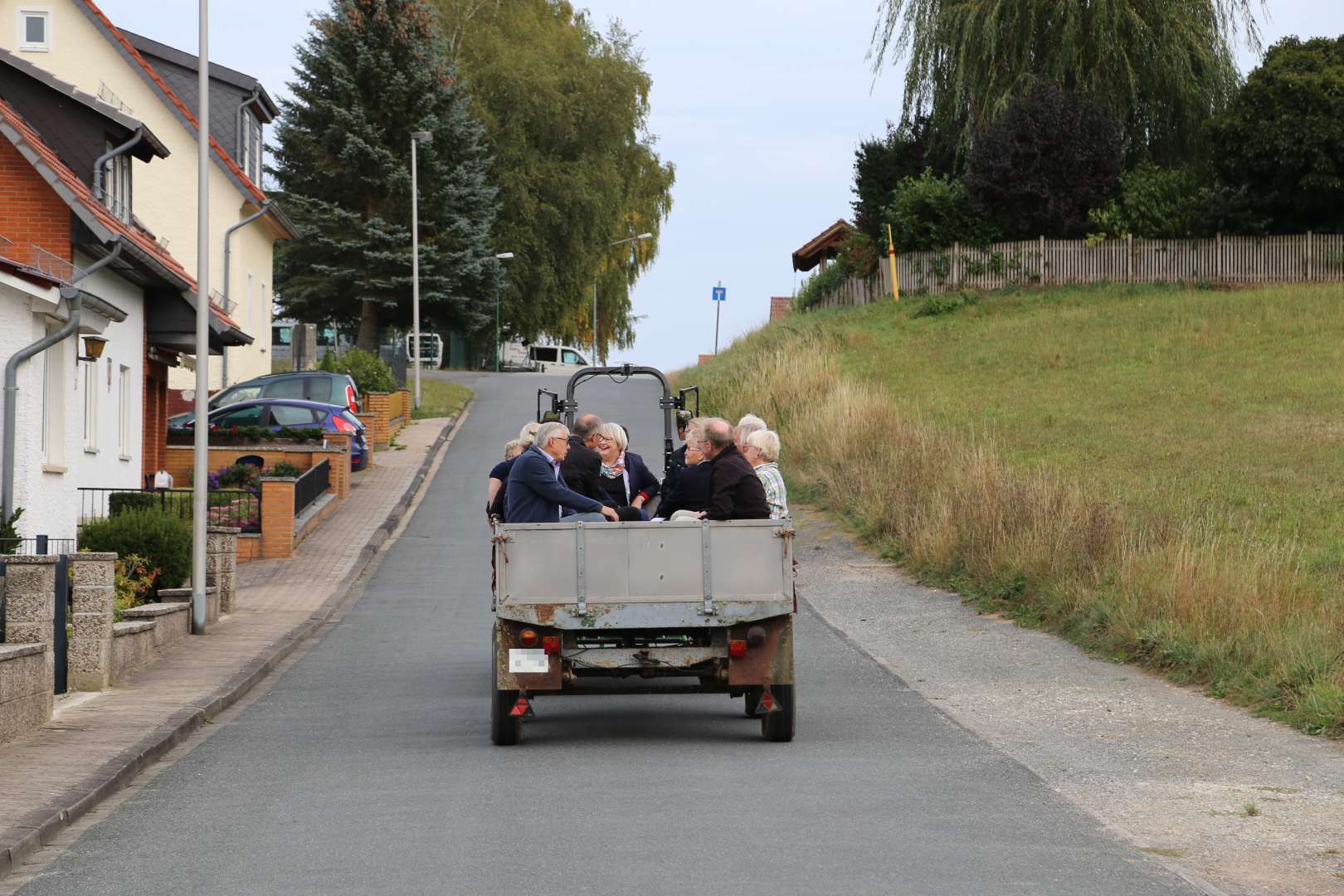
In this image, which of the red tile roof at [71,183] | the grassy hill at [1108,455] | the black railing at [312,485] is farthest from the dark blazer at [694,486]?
the black railing at [312,485]

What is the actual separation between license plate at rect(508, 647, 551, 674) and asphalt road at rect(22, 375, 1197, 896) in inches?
21.0

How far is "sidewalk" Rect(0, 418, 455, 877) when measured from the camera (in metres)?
8.58

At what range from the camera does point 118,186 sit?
26.1 metres

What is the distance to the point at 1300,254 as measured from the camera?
158ft

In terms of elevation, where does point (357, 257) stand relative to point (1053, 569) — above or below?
above

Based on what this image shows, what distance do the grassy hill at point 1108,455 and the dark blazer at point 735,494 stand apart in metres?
3.86

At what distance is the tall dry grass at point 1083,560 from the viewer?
1257cm

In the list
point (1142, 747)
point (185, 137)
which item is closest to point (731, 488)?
point (1142, 747)

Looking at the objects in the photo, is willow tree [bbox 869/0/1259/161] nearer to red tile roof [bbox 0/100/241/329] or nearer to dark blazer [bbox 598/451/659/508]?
red tile roof [bbox 0/100/241/329]

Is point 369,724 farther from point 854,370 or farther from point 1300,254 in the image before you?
point 1300,254

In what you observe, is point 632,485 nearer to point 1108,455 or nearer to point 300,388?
point 1108,455

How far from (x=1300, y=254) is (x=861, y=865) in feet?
149

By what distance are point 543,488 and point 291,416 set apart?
2301 cm

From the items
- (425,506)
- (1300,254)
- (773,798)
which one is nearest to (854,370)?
(425,506)
